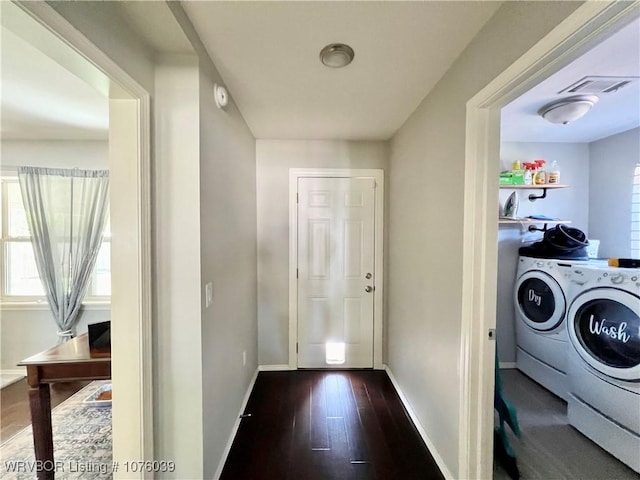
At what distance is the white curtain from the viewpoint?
2.54m

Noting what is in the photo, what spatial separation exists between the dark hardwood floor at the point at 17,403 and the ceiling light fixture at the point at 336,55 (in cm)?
326

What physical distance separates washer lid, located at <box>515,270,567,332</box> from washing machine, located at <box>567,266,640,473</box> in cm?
36

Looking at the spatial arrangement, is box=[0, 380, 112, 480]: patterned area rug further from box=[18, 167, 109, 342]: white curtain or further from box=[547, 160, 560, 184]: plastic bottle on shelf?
box=[547, 160, 560, 184]: plastic bottle on shelf

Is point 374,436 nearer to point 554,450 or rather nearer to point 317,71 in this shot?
point 554,450

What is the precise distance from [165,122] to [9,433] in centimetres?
256

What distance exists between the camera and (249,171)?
234 centimetres

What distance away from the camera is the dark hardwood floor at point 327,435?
157 cm

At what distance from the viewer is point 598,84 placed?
169 centimetres

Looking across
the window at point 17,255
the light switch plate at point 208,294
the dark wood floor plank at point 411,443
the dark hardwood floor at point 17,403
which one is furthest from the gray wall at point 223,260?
the window at point 17,255

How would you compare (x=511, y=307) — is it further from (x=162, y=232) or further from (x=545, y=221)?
(x=162, y=232)

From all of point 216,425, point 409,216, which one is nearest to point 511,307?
point 409,216

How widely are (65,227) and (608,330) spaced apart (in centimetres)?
455

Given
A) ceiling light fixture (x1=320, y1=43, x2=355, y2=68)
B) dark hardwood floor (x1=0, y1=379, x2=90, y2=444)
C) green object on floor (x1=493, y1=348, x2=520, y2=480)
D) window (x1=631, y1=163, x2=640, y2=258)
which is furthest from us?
window (x1=631, y1=163, x2=640, y2=258)

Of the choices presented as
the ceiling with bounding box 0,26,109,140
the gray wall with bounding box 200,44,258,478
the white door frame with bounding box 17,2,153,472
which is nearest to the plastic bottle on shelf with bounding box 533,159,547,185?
the gray wall with bounding box 200,44,258,478
